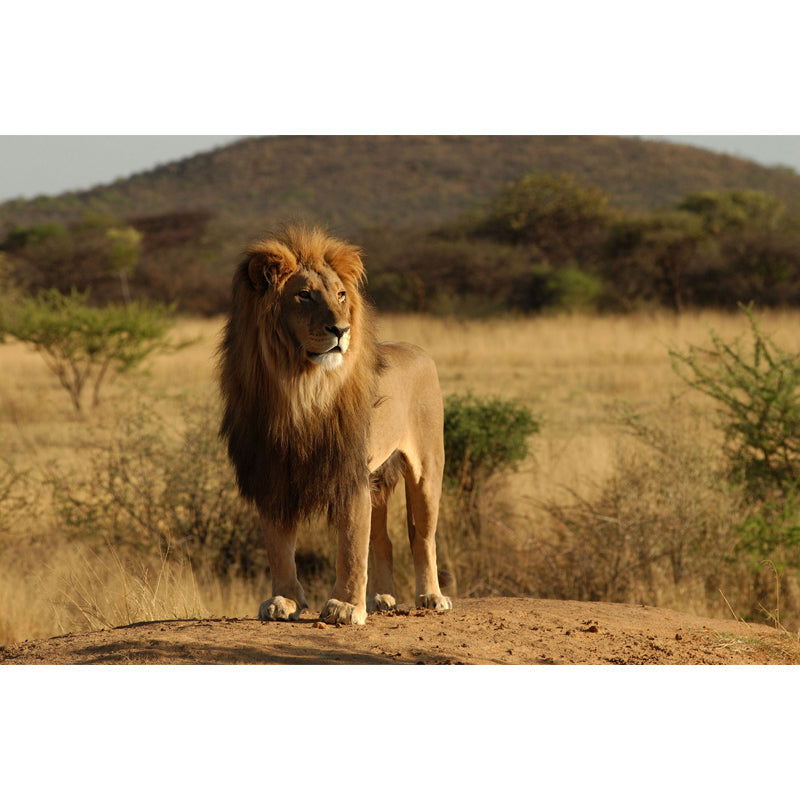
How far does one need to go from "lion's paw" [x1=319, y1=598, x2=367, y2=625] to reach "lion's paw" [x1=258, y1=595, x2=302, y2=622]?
15cm

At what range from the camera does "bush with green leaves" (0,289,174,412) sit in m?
16.9

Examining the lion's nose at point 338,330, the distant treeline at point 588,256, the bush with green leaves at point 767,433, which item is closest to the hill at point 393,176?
the distant treeline at point 588,256

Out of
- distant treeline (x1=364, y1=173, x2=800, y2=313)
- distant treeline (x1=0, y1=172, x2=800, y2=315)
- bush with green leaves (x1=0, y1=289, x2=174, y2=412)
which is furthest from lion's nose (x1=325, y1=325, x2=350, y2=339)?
distant treeline (x1=364, y1=173, x2=800, y2=313)

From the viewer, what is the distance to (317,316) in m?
5.00

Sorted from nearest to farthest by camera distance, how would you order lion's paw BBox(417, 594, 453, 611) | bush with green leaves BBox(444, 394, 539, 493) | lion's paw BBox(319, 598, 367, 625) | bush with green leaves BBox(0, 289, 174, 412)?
lion's paw BBox(319, 598, 367, 625)
lion's paw BBox(417, 594, 453, 611)
bush with green leaves BBox(444, 394, 539, 493)
bush with green leaves BBox(0, 289, 174, 412)

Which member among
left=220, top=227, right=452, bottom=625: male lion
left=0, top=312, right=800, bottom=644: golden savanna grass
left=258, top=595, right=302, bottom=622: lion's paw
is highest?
left=220, top=227, right=452, bottom=625: male lion

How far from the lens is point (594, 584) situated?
342 inches

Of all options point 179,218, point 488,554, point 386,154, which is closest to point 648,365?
point 488,554

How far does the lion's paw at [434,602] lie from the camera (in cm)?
614

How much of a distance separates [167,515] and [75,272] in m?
39.4

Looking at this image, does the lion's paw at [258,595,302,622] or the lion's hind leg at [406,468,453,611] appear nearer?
the lion's paw at [258,595,302,622]

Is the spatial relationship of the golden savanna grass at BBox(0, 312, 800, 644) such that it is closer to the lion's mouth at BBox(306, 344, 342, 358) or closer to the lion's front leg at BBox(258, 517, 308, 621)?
the lion's mouth at BBox(306, 344, 342, 358)

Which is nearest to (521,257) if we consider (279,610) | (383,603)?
(383,603)

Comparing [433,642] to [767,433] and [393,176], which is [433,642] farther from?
[393,176]
